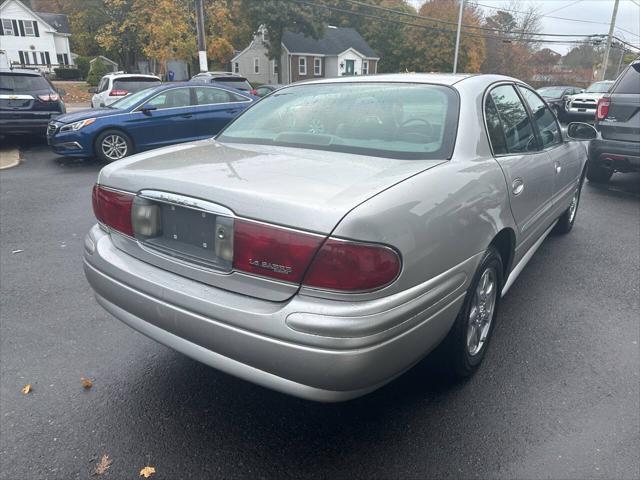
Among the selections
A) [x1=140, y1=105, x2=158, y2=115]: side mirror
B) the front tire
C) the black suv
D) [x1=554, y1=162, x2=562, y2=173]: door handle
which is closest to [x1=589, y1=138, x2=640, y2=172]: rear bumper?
the black suv

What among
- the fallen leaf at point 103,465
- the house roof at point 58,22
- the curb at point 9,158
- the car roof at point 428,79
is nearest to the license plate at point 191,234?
the fallen leaf at point 103,465

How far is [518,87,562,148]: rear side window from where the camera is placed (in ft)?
11.9

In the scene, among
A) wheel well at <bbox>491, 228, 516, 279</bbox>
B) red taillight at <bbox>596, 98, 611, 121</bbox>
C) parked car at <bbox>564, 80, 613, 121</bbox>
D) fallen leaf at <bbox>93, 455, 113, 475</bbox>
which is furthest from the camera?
parked car at <bbox>564, 80, 613, 121</bbox>

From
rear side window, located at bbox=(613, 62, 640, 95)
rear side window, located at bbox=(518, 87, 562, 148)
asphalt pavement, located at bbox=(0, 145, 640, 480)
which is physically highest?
rear side window, located at bbox=(613, 62, 640, 95)

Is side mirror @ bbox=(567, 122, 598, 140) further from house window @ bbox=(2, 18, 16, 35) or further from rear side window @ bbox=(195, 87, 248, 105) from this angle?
house window @ bbox=(2, 18, 16, 35)

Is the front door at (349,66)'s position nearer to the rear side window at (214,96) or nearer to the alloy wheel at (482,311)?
the rear side window at (214,96)

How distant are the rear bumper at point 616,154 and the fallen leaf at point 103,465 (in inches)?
273

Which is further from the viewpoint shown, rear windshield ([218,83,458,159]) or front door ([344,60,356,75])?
front door ([344,60,356,75])

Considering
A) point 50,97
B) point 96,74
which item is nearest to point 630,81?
point 50,97

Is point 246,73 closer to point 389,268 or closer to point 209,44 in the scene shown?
point 209,44

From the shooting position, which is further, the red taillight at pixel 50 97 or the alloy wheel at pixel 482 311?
the red taillight at pixel 50 97

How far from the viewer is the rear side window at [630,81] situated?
6.46 metres

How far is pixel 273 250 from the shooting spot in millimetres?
1845

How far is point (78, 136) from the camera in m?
8.73
